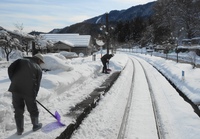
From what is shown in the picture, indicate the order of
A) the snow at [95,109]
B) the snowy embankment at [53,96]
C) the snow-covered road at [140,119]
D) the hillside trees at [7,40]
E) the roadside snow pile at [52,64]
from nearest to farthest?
1. the snowy embankment at [53,96]
2. the snow at [95,109]
3. the snow-covered road at [140,119]
4. the roadside snow pile at [52,64]
5. the hillside trees at [7,40]

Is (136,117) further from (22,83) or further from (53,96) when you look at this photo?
(22,83)

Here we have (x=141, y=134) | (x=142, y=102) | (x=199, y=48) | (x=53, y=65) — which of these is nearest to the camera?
(x=141, y=134)

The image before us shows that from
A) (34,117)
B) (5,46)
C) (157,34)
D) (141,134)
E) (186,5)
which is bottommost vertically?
(141,134)

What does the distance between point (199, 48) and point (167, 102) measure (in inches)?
1107

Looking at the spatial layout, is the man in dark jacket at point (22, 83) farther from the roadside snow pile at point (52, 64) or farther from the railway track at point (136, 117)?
the roadside snow pile at point (52, 64)

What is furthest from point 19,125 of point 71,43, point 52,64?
point 71,43

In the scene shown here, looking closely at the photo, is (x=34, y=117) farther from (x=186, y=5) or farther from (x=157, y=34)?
(x=157, y=34)

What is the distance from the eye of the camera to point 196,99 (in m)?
10.6

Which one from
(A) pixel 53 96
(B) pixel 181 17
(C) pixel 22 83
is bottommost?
(A) pixel 53 96

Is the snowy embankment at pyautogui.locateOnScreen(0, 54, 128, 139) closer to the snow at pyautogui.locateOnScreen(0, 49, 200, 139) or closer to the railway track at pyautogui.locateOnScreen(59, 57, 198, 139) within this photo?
the snow at pyautogui.locateOnScreen(0, 49, 200, 139)

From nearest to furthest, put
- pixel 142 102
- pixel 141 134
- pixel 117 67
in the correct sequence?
1. pixel 141 134
2. pixel 142 102
3. pixel 117 67

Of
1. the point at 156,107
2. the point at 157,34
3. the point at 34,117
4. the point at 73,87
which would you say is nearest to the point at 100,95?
the point at 73,87

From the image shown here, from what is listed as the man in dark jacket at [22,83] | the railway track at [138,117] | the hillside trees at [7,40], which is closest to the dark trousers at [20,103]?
the man in dark jacket at [22,83]

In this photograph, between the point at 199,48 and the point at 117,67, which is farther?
the point at 199,48
